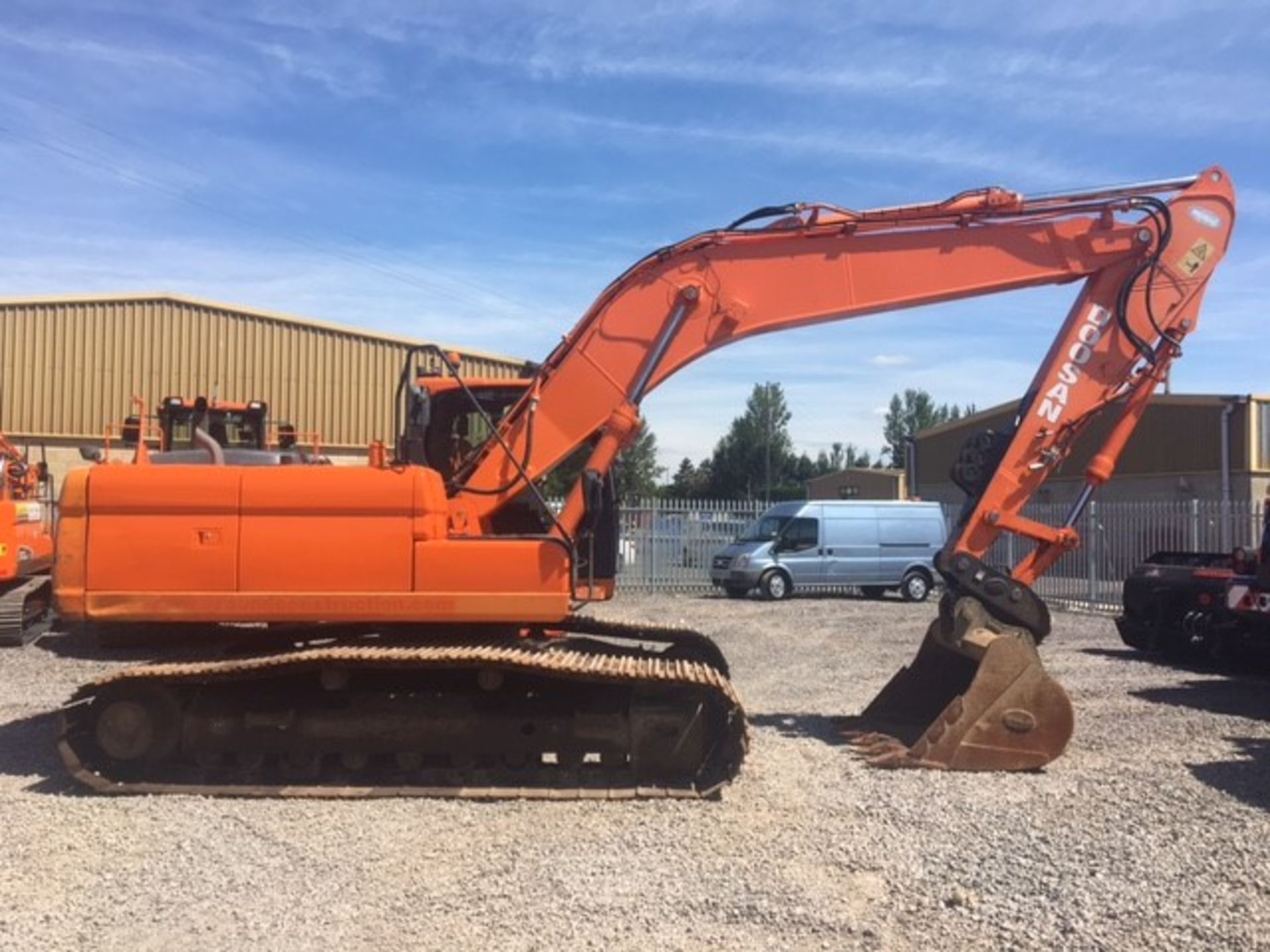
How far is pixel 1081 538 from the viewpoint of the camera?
23.0 meters

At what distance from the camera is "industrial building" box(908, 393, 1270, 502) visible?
97.2 feet

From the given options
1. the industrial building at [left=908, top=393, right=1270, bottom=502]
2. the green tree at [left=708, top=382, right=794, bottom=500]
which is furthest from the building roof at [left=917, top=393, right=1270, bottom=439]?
the green tree at [left=708, top=382, right=794, bottom=500]

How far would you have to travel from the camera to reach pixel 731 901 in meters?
5.33

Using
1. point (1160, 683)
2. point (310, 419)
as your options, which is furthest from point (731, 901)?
point (310, 419)

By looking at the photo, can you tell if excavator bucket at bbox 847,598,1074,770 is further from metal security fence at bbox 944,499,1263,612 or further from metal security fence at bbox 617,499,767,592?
metal security fence at bbox 617,499,767,592

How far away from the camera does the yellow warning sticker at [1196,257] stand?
329 inches

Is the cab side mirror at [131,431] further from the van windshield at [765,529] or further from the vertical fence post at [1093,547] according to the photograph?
the vertical fence post at [1093,547]

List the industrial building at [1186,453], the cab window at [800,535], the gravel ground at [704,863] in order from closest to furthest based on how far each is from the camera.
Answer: the gravel ground at [704,863] → the cab window at [800,535] → the industrial building at [1186,453]

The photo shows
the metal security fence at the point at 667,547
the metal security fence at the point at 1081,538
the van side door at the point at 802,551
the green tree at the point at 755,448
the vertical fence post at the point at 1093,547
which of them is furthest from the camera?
the green tree at the point at 755,448

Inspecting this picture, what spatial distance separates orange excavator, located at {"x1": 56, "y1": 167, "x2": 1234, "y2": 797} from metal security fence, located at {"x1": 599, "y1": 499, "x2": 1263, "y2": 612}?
464 cm

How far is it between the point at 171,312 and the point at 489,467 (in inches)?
901

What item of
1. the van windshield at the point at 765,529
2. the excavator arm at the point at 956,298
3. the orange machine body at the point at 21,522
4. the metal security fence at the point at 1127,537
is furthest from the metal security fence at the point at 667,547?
the excavator arm at the point at 956,298

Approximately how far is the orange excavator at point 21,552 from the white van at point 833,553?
13240mm

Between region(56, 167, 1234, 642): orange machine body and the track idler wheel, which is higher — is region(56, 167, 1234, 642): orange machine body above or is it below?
above
